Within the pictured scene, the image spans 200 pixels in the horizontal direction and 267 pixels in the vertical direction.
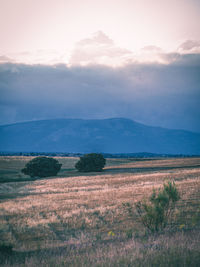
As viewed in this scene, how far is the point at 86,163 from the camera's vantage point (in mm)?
70812

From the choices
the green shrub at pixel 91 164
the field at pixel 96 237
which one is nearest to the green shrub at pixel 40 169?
the green shrub at pixel 91 164

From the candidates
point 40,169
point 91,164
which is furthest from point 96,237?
point 91,164

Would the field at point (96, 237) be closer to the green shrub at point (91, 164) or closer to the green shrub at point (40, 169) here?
the green shrub at point (40, 169)

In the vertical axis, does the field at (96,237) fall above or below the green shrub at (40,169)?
above

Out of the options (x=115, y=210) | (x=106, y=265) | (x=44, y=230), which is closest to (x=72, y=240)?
(x=44, y=230)

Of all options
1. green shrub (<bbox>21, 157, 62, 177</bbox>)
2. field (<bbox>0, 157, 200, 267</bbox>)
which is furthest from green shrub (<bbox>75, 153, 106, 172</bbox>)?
field (<bbox>0, 157, 200, 267</bbox>)

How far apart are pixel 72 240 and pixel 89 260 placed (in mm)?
4058

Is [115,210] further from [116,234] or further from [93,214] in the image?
[116,234]

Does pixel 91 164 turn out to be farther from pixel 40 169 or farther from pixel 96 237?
pixel 96 237

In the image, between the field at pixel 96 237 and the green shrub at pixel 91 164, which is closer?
the field at pixel 96 237

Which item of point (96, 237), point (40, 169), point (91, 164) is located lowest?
point (40, 169)

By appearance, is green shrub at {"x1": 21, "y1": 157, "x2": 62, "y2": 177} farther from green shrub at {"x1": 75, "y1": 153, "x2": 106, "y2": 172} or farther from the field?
the field

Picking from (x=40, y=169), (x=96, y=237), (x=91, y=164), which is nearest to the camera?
(x=96, y=237)

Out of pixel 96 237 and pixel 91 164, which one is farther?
pixel 91 164
